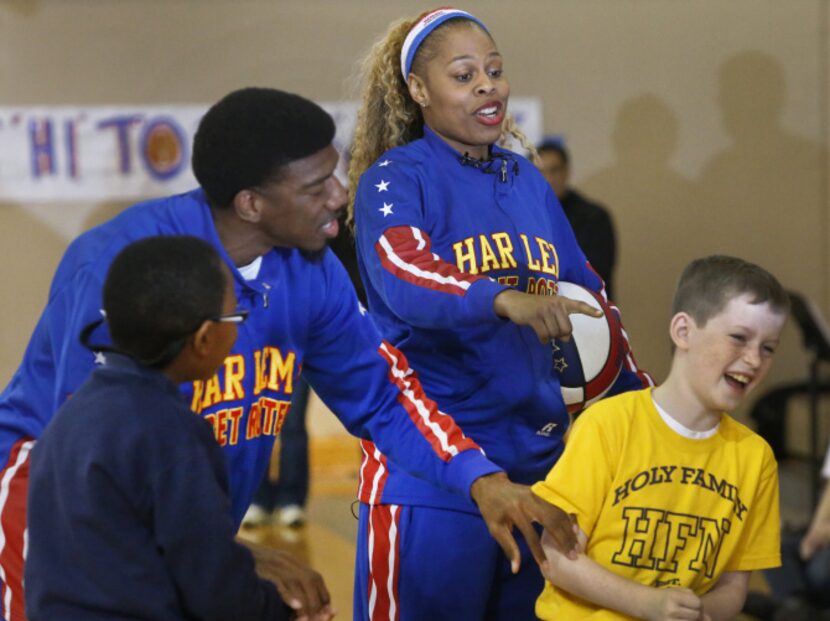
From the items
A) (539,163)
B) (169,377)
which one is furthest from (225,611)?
(539,163)

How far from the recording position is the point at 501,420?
2.90 m

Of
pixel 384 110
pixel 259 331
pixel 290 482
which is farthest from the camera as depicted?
pixel 290 482

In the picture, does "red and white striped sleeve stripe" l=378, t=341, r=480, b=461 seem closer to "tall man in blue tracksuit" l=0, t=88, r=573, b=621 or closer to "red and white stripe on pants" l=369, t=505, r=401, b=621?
"tall man in blue tracksuit" l=0, t=88, r=573, b=621

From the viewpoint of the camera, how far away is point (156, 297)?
6.70 ft

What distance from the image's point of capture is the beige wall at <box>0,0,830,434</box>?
7512 mm

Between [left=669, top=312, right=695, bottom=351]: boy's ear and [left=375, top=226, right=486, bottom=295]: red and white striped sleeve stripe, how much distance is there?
0.46 meters

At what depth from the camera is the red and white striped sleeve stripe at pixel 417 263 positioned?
2.59 m

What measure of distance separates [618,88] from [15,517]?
20.3ft

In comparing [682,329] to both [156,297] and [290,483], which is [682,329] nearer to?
[156,297]

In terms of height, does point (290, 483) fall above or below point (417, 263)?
→ below

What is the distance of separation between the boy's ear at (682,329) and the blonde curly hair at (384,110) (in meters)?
0.84

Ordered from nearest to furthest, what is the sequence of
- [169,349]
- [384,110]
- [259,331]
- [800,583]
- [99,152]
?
[169,349]
[259,331]
[384,110]
[800,583]
[99,152]

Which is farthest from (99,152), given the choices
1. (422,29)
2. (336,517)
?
(422,29)

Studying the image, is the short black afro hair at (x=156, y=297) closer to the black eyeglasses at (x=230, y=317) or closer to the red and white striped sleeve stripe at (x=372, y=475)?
the black eyeglasses at (x=230, y=317)
